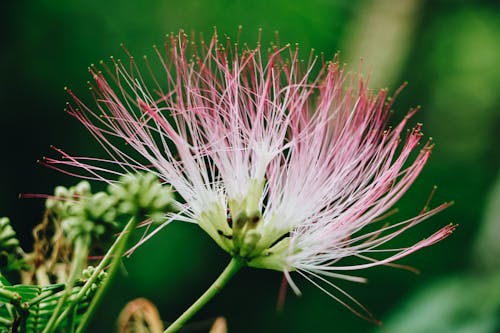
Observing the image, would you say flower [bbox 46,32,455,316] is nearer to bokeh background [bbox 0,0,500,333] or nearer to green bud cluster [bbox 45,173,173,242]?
green bud cluster [bbox 45,173,173,242]

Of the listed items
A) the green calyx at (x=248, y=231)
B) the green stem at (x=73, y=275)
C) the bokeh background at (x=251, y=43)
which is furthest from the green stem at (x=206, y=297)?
the bokeh background at (x=251, y=43)

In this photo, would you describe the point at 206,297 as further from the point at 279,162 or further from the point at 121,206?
the point at 279,162

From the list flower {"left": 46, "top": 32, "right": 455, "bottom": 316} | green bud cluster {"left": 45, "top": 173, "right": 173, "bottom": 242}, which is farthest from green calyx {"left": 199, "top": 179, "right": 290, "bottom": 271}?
green bud cluster {"left": 45, "top": 173, "right": 173, "bottom": 242}

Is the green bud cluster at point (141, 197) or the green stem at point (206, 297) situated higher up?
the green bud cluster at point (141, 197)

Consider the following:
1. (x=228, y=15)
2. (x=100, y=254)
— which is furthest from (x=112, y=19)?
(x=100, y=254)

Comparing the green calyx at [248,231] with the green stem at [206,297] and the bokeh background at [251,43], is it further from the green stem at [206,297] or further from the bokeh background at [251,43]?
the bokeh background at [251,43]

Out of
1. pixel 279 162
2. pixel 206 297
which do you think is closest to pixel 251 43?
pixel 279 162
